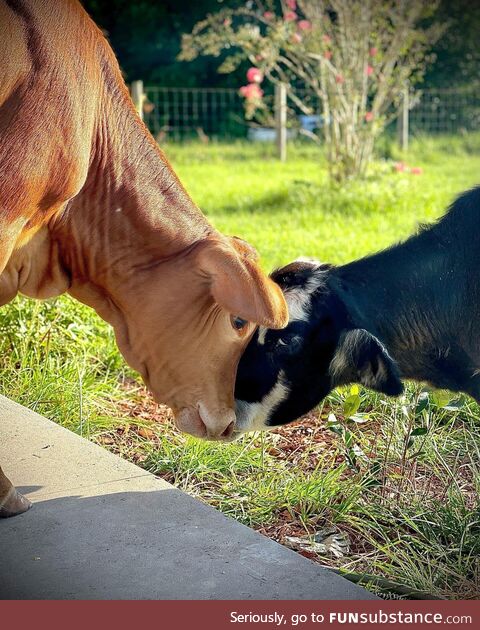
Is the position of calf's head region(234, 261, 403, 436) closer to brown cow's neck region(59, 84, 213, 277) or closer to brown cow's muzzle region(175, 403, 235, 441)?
brown cow's muzzle region(175, 403, 235, 441)

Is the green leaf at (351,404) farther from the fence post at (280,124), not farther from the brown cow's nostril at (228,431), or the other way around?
→ the fence post at (280,124)

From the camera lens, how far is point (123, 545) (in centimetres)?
333

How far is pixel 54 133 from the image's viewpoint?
3141 mm

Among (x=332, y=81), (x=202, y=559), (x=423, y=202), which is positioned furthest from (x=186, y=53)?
(x=202, y=559)

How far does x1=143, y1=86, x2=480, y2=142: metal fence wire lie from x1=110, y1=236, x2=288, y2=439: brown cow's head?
15.3m

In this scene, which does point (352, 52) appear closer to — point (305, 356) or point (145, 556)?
point (305, 356)

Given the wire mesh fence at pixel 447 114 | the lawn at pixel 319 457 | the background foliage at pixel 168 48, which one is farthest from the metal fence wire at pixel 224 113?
the lawn at pixel 319 457

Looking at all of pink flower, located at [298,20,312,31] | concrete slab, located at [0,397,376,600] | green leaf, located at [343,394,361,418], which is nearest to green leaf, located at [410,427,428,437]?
green leaf, located at [343,394,361,418]

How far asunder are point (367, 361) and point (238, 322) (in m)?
0.52

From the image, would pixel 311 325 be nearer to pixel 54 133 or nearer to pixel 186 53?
pixel 54 133

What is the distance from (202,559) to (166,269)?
964 mm

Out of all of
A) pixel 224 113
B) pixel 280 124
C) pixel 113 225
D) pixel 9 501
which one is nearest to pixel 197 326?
pixel 113 225

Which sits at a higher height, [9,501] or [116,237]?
[116,237]

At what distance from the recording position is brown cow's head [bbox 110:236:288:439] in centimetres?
327
